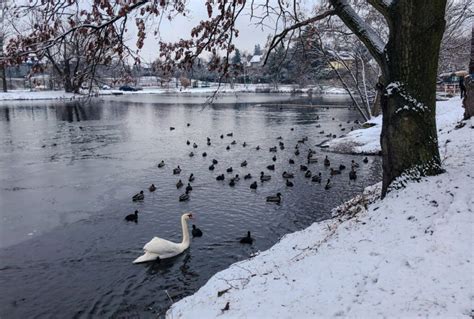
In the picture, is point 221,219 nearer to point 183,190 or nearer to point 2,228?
point 183,190

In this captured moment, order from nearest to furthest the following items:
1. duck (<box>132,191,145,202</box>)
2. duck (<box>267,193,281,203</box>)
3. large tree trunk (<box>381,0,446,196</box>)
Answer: large tree trunk (<box>381,0,446,196</box>)
duck (<box>267,193,281,203</box>)
duck (<box>132,191,145,202</box>)

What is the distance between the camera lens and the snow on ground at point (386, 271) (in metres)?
4.41

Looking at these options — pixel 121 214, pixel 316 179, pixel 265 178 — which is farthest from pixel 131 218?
pixel 316 179

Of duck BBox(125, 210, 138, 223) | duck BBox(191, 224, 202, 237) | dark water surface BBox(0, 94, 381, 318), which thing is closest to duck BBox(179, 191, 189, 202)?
dark water surface BBox(0, 94, 381, 318)

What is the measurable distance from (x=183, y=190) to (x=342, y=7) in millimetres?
10770

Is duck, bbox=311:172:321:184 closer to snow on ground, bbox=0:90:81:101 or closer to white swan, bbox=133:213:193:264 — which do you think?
white swan, bbox=133:213:193:264

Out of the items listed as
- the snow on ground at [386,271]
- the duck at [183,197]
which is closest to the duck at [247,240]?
the snow on ground at [386,271]

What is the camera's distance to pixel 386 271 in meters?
4.95

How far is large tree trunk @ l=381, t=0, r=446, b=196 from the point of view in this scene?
6.47 metres

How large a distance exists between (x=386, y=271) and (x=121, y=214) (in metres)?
10.2

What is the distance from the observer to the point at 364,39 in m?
7.22

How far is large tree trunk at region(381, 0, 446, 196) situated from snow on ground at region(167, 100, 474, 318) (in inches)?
16.1

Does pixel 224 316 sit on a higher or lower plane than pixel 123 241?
higher

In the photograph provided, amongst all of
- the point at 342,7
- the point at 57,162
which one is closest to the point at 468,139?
the point at 342,7
